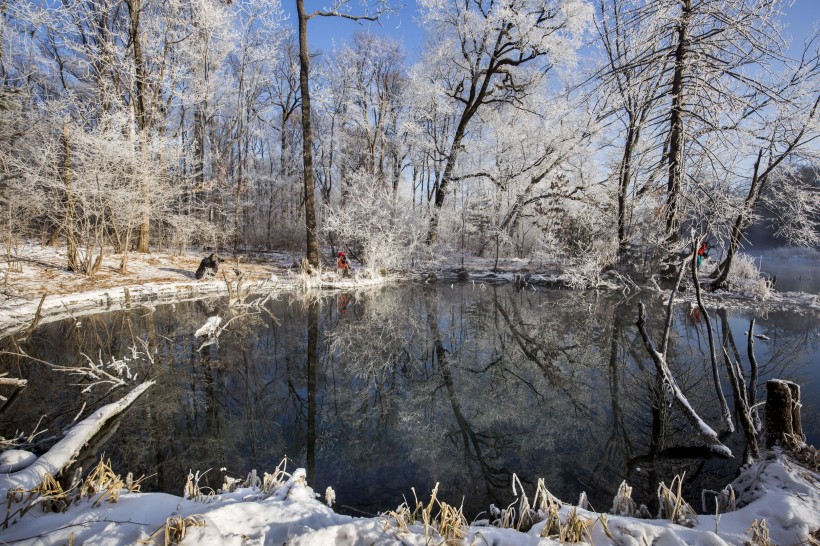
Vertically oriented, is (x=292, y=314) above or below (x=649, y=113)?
below

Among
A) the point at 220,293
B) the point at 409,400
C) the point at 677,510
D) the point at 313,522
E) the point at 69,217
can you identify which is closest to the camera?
the point at 313,522

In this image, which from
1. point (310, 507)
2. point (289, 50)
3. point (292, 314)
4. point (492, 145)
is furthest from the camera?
point (289, 50)

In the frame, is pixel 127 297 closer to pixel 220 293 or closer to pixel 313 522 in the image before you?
pixel 220 293

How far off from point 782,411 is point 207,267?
40.6ft

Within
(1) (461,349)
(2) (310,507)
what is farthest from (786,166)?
(2) (310,507)

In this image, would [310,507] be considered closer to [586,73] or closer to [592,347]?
[586,73]

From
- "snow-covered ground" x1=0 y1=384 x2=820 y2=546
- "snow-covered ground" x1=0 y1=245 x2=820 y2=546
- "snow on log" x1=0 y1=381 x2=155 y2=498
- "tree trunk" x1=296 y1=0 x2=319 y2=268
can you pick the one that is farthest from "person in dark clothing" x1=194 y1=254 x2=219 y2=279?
"snow-covered ground" x1=0 y1=384 x2=820 y2=546

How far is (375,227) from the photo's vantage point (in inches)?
573

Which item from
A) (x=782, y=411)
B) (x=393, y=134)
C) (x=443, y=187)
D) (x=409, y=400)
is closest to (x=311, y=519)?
(x=409, y=400)

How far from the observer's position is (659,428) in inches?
136

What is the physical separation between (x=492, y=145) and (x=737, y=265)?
37.3ft

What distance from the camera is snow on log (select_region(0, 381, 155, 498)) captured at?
1.93m

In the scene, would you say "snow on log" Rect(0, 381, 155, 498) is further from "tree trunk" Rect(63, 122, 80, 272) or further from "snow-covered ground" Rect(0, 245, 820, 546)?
"tree trunk" Rect(63, 122, 80, 272)

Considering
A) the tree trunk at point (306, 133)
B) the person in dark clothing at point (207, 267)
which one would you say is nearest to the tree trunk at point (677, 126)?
the tree trunk at point (306, 133)
